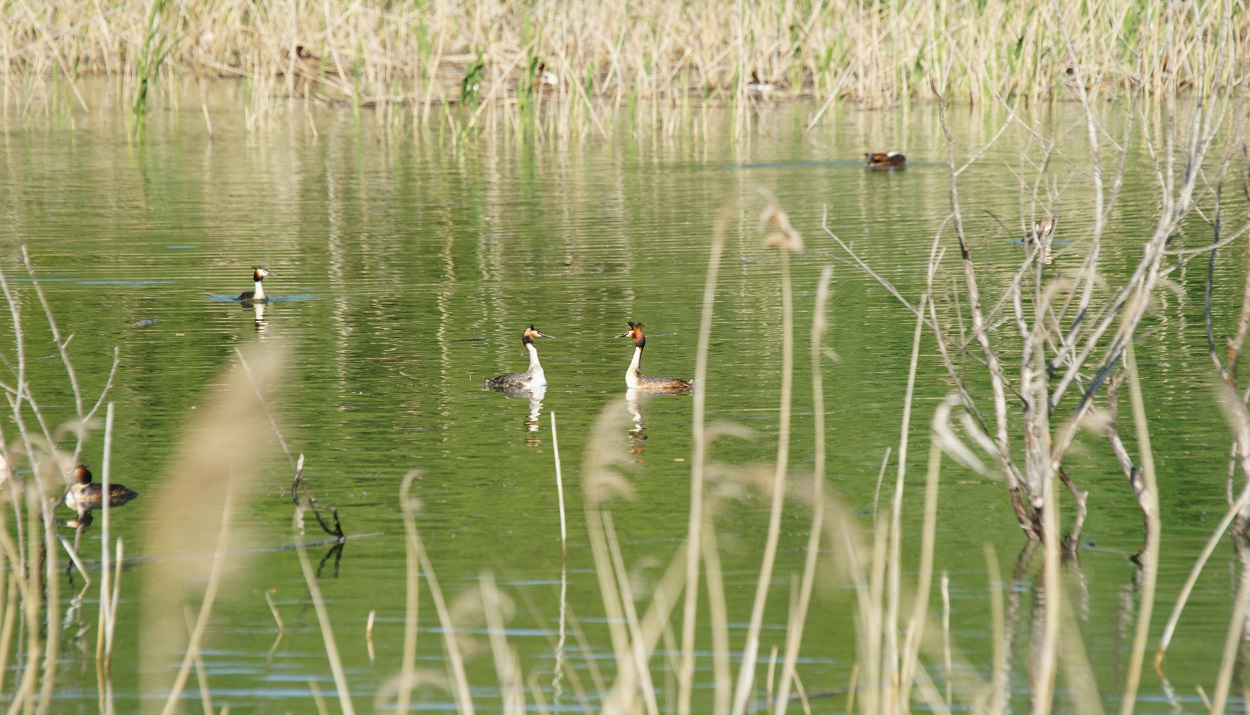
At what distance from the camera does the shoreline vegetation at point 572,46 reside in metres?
19.9

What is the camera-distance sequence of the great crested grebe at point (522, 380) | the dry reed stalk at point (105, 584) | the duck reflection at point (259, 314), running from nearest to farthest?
the dry reed stalk at point (105, 584) → the great crested grebe at point (522, 380) → the duck reflection at point (259, 314)

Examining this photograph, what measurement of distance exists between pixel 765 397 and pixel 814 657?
3598 mm

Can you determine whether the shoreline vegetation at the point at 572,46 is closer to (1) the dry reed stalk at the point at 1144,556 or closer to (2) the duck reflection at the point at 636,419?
(2) the duck reflection at the point at 636,419

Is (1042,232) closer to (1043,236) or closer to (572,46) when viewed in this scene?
(1043,236)

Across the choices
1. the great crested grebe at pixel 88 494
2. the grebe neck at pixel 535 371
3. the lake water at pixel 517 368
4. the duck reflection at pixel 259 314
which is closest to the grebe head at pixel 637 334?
the lake water at pixel 517 368

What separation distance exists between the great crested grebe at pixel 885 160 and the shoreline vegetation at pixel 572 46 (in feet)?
4.08

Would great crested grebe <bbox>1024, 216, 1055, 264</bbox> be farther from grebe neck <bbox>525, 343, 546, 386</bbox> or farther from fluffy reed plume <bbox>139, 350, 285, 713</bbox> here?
grebe neck <bbox>525, 343, 546, 386</bbox>

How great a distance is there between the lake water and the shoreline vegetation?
3.87 ft

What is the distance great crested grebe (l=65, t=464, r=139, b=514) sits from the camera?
663cm

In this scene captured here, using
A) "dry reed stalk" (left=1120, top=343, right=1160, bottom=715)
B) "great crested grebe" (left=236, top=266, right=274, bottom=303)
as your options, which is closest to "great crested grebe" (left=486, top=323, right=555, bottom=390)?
"great crested grebe" (left=236, top=266, right=274, bottom=303)

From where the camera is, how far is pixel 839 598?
556cm

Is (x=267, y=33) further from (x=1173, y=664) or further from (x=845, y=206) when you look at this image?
(x=1173, y=664)

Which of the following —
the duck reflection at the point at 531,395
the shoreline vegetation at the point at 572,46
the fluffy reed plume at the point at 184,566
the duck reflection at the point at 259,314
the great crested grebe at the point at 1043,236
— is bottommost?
the fluffy reed plume at the point at 184,566

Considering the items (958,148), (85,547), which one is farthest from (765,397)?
(958,148)
